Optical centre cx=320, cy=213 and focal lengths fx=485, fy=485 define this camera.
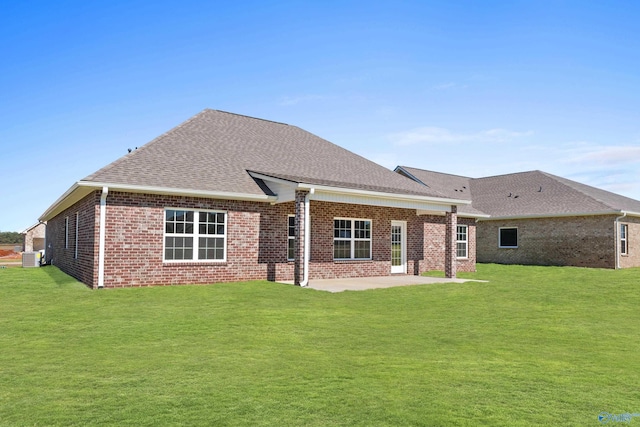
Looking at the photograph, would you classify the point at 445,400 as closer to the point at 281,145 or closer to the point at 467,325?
the point at 467,325

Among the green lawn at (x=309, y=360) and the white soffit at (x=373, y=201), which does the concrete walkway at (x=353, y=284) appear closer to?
the green lawn at (x=309, y=360)

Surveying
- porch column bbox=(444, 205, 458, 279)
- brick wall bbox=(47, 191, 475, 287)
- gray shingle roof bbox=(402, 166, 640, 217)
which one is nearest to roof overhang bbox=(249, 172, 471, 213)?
porch column bbox=(444, 205, 458, 279)

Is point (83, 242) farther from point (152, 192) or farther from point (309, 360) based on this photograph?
point (309, 360)

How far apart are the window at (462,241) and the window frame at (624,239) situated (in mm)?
9702

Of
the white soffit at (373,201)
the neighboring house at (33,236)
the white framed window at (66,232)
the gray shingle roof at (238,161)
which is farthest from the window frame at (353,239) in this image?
the neighboring house at (33,236)

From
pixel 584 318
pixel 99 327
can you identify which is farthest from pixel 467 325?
pixel 99 327

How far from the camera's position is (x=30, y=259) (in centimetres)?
2566

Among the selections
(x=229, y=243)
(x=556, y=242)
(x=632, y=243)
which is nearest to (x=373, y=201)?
(x=229, y=243)

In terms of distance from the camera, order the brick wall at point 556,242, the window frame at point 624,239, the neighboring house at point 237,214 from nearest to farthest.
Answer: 1. the neighboring house at point 237,214
2. the brick wall at point 556,242
3. the window frame at point 624,239

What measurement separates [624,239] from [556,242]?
Result: 3.66 m

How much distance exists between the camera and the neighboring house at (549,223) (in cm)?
2695

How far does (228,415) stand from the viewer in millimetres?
4508

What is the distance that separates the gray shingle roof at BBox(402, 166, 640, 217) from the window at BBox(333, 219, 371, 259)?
43.3ft

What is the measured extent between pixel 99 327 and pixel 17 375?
297 cm
